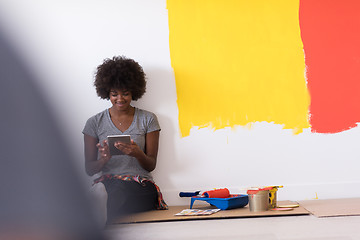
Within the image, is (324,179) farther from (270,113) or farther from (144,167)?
(144,167)

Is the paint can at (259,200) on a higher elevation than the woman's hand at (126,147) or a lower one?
lower

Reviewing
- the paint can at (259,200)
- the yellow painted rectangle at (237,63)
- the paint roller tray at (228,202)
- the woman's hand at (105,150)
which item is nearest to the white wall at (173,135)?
the yellow painted rectangle at (237,63)

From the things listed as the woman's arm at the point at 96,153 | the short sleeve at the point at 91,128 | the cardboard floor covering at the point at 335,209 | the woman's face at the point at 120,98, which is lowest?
the cardboard floor covering at the point at 335,209

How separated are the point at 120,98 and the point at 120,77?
0.40ft

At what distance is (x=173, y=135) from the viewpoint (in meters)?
2.80

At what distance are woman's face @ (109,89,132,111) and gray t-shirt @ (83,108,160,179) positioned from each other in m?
0.10

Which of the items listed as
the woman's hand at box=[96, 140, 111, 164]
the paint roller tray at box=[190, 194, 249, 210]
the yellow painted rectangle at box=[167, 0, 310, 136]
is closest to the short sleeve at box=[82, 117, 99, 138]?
the woman's hand at box=[96, 140, 111, 164]

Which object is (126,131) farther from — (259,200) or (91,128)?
(259,200)

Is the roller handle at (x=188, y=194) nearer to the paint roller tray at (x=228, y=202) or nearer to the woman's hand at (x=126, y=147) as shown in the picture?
the paint roller tray at (x=228, y=202)

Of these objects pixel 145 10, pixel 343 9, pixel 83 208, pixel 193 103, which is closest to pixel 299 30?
pixel 343 9

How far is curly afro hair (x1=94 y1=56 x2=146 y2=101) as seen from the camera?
2541 millimetres

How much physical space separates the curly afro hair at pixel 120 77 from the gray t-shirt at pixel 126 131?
0.42 ft

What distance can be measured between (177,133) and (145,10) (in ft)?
2.72

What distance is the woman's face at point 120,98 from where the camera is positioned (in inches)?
100
